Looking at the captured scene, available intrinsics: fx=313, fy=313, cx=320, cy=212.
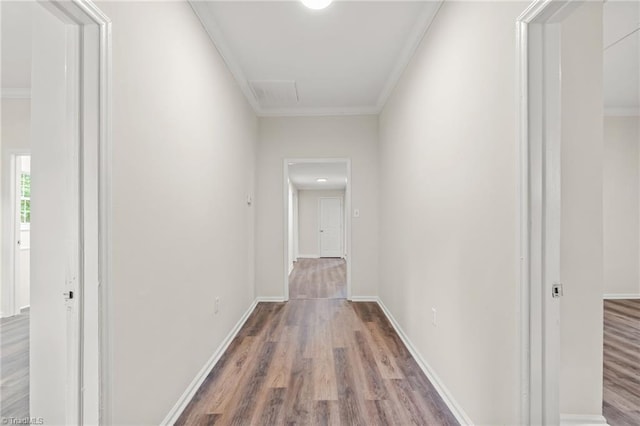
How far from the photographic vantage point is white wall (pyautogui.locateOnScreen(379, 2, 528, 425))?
137 cm

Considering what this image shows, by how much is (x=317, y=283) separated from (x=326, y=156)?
260 centimetres

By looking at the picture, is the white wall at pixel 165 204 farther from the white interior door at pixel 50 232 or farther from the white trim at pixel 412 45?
the white trim at pixel 412 45

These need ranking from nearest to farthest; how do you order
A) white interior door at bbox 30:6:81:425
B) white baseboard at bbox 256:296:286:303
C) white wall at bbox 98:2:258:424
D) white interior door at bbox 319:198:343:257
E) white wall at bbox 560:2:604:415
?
white interior door at bbox 30:6:81:425 < white wall at bbox 98:2:258:424 < white wall at bbox 560:2:604:415 < white baseboard at bbox 256:296:286:303 < white interior door at bbox 319:198:343:257

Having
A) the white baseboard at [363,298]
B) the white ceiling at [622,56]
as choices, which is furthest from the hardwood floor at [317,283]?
the white ceiling at [622,56]

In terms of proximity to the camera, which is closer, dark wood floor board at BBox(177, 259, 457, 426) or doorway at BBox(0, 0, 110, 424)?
doorway at BBox(0, 0, 110, 424)

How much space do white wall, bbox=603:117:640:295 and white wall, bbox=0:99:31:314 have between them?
21.4 ft

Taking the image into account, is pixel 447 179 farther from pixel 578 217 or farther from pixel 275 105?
pixel 275 105

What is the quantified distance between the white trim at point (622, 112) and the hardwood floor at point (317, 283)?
4485 millimetres

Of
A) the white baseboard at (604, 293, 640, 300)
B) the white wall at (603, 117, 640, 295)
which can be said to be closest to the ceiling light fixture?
the white wall at (603, 117, 640, 295)

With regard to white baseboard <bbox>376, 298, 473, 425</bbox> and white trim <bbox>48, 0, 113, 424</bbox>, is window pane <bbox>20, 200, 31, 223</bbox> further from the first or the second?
white baseboard <bbox>376, 298, 473, 425</bbox>

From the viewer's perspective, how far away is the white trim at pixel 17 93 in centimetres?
216

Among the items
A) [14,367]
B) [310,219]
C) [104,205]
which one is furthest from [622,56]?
[310,219]

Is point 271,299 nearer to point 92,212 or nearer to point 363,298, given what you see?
point 363,298

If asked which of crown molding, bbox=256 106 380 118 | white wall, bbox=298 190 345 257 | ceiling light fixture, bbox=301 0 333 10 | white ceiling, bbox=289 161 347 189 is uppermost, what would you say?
crown molding, bbox=256 106 380 118
